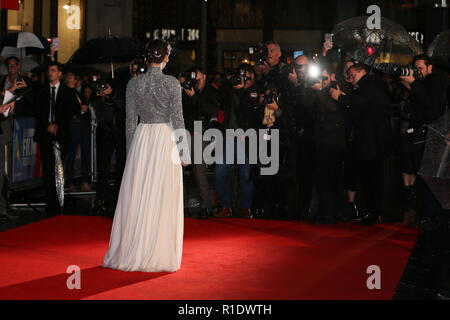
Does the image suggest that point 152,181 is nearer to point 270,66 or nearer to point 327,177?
point 327,177

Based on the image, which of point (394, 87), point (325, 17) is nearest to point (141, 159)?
point (394, 87)

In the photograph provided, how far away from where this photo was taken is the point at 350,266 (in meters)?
7.54

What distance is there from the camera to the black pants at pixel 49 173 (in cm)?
1078

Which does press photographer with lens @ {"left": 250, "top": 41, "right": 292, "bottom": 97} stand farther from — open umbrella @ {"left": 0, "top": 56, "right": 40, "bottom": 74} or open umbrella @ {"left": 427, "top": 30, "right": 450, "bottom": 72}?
open umbrella @ {"left": 0, "top": 56, "right": 40, "bottom": 74}

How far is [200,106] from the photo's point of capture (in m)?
10.4

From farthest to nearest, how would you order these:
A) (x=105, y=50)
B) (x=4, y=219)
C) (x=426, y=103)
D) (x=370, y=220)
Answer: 1. (x=105, y=50)
2. (x=4, y=219)
3. (x=370, y=220)
4. (x=426, y=103)

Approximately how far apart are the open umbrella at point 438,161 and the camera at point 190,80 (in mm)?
3000

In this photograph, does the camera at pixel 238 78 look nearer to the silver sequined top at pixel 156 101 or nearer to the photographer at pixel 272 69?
the photographer at pixel 272 69

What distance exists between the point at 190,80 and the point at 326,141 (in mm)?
1907

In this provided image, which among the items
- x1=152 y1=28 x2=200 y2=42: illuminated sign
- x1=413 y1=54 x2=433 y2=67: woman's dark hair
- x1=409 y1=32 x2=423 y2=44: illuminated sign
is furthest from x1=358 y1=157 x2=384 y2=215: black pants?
x1=409 y1=32 x2=423 y2=44: illuminated sign

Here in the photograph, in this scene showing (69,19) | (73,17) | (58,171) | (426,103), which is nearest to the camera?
(426,103)

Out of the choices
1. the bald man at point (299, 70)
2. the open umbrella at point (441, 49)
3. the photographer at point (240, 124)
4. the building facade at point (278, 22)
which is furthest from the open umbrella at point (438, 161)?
the building facade at point (278, 22)

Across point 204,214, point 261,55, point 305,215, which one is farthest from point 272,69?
point 204,214

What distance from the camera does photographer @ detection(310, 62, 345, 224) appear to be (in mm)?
10078
